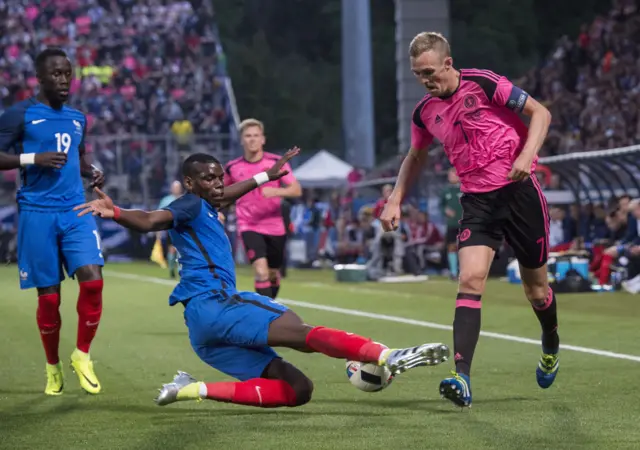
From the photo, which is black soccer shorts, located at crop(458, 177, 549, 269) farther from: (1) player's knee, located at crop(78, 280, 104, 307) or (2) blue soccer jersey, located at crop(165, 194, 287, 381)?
(1) player's knee, located at crop(78, 280, 104, 307)

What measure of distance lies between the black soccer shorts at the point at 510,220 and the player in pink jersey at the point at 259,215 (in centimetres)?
530

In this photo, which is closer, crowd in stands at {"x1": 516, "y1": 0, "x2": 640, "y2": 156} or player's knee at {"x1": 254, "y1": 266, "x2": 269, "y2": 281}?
player's knee at {"x1": 254, "y1": 266, "x2": 269, "y2": 281}

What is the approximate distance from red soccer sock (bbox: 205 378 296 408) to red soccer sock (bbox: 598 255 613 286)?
13.0 metres

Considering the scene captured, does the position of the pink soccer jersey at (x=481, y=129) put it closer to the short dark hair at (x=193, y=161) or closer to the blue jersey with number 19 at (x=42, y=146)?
the short dark hair at (x=193, y=161)

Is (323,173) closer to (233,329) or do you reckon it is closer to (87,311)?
(87,311)

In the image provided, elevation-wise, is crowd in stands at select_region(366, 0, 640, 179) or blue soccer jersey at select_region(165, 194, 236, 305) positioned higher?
blue soccer jersey at select_region(165, 194, 236, 305)

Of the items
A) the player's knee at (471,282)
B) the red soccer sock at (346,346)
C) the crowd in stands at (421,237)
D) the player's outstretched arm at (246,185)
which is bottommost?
the crowd in stands at (421,237)

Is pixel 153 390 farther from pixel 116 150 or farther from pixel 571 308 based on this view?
pixel 116 150

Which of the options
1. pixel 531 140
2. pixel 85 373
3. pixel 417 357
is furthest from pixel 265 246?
pixel 417 357

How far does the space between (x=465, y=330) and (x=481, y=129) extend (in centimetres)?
124

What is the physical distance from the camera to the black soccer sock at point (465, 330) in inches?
293

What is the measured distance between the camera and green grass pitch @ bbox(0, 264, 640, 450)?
6.70 meters

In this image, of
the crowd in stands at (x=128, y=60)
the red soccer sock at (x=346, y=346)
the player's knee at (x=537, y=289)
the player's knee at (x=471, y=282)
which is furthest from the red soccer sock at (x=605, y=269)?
the crowd in stands at (x=128, y=60)

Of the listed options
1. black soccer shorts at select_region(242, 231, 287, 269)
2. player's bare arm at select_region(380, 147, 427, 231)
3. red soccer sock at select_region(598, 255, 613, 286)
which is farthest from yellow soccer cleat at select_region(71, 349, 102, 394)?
red soccer sock at select_region(598, 255, 613, 286)
